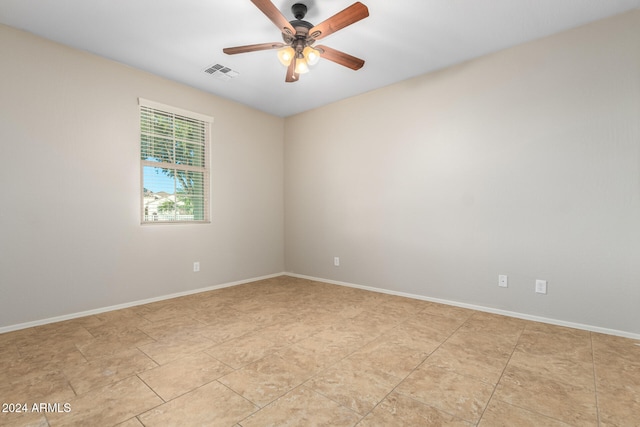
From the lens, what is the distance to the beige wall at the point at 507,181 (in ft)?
8.26

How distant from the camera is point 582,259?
8.66 feet

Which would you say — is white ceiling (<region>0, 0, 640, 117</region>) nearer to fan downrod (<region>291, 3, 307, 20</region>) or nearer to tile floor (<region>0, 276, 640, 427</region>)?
fan downrod (<region>291, 3, 307, 20</region>)

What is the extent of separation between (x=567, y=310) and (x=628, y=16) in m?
2.54

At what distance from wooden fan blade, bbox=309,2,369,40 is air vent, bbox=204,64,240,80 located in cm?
149

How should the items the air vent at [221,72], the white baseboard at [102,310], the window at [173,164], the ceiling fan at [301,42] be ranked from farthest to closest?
the window at [173,164]
the air vent at [221,72]
the white baseboard at [102,310]
the ceiling fan at [301,42]

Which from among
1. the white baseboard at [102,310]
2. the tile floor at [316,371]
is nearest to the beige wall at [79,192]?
the white baseboard at [102,310]

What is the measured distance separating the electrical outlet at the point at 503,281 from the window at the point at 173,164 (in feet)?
11.8

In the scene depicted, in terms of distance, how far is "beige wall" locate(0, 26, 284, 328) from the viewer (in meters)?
2.66

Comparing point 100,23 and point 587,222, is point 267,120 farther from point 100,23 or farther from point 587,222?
point 587,222

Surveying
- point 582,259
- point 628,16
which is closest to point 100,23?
point 628,16

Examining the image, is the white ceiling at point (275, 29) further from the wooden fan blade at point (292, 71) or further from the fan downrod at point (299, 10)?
the wooden fan blade at point (292, 71)

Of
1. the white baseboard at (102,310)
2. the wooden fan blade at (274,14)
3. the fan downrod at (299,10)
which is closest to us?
the wooden fan blade at (274,14)

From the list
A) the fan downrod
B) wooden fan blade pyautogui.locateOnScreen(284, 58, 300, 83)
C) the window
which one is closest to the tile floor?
the window

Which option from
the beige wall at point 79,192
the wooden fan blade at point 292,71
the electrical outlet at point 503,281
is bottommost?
the electrical outlet at point 503,281
